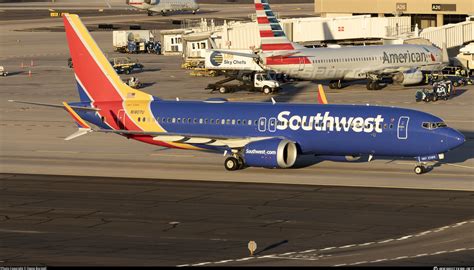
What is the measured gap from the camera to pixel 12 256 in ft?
144

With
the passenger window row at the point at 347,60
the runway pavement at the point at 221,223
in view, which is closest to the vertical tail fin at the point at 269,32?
the passenger window row at the point at 347,60

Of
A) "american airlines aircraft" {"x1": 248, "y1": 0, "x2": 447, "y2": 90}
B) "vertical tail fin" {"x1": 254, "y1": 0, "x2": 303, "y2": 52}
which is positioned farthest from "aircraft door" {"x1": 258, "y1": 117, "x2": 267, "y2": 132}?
"vertical tail fin" {"x1": 254, "y1": 0, "x2": 303, "y2": 52}

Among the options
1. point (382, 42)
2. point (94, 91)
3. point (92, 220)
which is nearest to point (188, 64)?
point (382, 42)

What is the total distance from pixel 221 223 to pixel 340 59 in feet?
210

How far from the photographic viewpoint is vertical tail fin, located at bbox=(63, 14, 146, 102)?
70.6m

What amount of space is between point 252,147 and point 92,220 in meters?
15.5

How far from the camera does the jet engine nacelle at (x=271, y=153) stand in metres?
64.5

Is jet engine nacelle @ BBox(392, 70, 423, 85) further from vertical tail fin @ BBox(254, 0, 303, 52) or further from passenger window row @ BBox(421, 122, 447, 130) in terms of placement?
passenger window row @ BBox(421, 122, 447, 130)

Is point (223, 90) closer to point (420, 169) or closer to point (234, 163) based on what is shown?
point (234, 163)

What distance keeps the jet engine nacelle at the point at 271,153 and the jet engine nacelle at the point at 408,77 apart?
50112 mm

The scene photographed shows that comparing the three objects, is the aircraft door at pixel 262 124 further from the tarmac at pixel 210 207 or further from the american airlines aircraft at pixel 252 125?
the tarmac at pixel 210 207

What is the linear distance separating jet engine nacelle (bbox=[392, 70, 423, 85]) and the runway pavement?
53920 millimetres

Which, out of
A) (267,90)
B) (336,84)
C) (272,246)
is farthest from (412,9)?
(272,246)

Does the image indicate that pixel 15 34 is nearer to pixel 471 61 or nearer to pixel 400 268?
pixel 471 61
